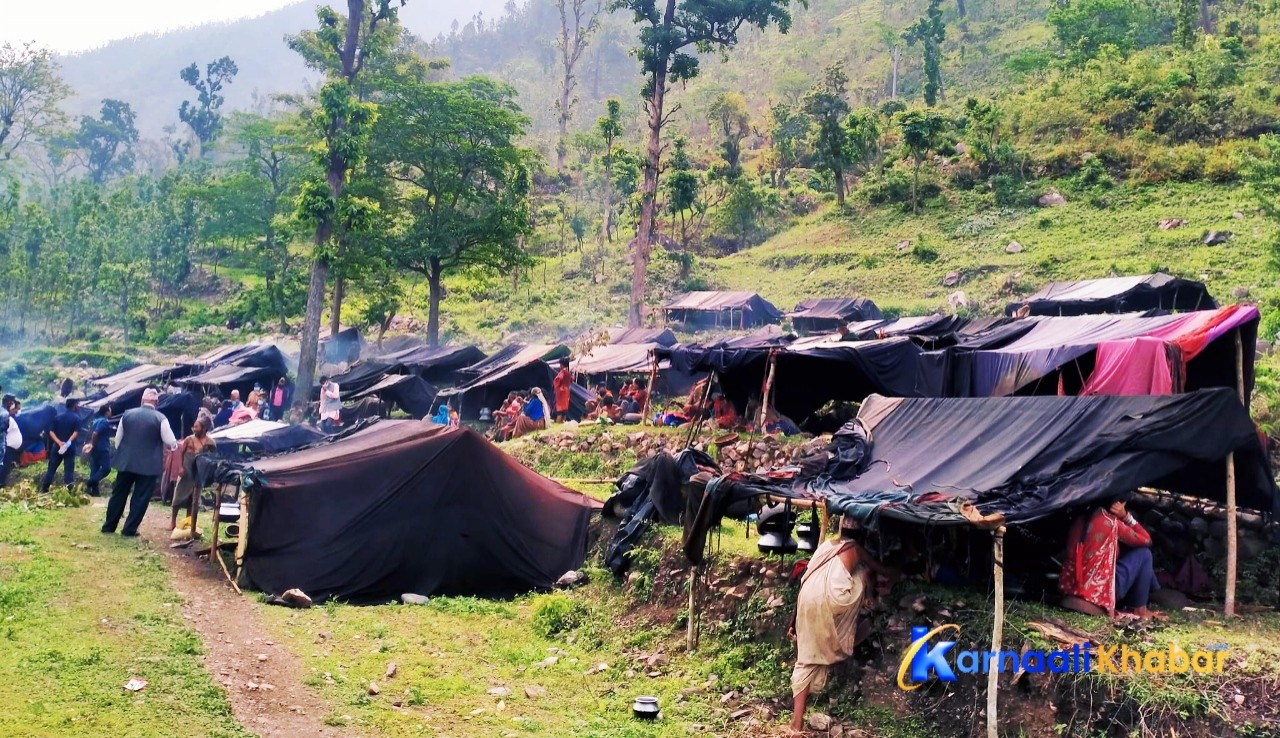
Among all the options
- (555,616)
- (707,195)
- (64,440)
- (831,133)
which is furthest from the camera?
(707,195)

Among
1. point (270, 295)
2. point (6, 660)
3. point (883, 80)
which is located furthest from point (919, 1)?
point (6, 660)

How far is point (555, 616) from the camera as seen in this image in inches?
409

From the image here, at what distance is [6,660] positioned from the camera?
700 centimetres

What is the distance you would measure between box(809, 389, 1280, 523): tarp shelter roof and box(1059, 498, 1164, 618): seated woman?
27cm

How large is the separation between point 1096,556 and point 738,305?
2814cm

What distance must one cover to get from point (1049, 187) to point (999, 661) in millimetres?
37173

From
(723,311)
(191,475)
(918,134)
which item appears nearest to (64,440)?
(191,475)

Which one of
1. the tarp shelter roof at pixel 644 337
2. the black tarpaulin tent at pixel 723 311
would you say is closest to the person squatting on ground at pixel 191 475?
the tarp shelter roof at pixel 644 337

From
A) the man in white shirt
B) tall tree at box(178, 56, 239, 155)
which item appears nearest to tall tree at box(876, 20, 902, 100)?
the man in white shirt

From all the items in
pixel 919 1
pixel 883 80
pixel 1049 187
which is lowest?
pixel 1049 187

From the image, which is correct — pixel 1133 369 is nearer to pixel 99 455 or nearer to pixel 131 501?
pixel 131 501

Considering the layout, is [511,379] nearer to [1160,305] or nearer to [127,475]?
[127,475]

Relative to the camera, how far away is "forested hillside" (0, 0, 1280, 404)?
94.5 feet

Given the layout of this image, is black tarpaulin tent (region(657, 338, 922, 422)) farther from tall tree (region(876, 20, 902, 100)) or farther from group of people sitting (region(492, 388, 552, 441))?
tall tree (region(876, 20, 902, 100))
